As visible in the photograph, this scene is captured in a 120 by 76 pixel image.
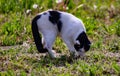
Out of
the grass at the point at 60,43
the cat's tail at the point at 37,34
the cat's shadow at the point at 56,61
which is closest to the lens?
the grass at the point at 60,43

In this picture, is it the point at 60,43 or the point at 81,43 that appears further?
the point at 60,43

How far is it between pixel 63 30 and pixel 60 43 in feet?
3.88

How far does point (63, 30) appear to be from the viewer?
6695 millimetres

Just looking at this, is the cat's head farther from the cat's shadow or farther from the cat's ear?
the cat's shadow

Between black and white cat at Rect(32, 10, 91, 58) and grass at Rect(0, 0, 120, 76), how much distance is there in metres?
0.19

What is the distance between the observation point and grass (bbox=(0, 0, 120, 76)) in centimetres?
633

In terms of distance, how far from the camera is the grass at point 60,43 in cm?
633

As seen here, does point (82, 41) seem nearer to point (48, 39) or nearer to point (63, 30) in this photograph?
point (63, 30)

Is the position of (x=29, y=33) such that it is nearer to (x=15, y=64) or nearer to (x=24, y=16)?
(x=24, y=16)

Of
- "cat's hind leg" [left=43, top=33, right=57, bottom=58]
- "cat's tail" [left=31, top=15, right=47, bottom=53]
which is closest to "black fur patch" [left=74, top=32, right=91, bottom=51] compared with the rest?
"cat's hind leg" [left=43, top=33, right=57, bottom=58]

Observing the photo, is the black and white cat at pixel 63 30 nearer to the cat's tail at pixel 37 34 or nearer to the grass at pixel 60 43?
the cat's tail at pixel 37 34

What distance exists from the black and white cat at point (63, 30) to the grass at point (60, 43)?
188 millimetres

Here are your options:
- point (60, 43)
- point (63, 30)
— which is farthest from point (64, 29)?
point (60, 43)

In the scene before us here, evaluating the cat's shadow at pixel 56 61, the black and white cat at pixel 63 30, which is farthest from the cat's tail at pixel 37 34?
the cat's shadow at pixel 56 61
